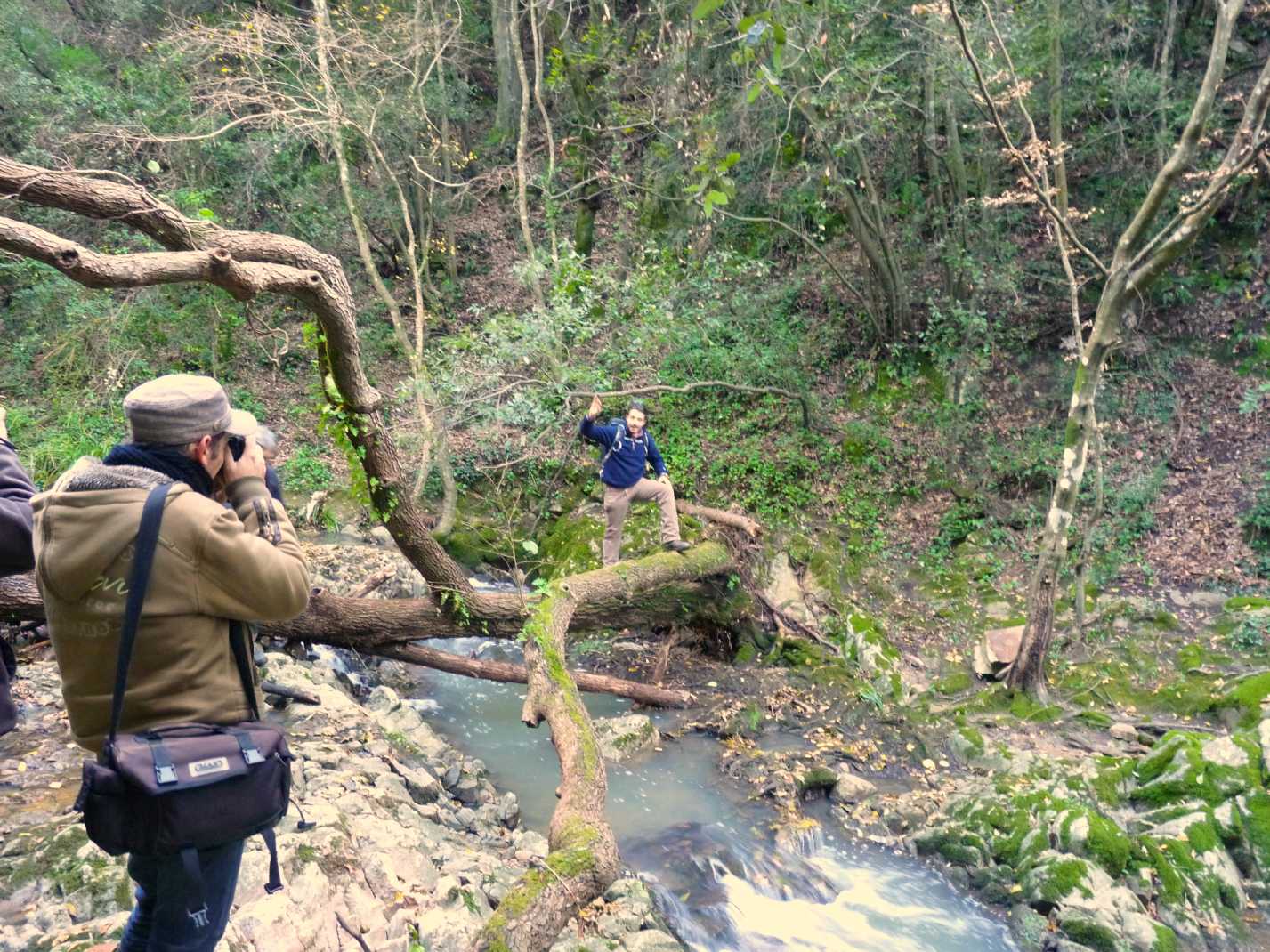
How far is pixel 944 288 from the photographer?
11.9 metres

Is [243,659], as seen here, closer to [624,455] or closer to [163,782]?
[163,782]

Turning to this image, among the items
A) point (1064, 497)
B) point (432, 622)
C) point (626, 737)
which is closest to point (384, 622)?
point (432, 622)

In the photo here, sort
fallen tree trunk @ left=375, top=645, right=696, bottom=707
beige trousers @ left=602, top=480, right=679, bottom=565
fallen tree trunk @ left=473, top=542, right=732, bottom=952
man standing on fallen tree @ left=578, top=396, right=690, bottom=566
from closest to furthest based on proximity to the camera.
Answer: fallen tree trunk @ left=473, top=542, right=732, bottom=952 < fallen tree trunk @ left=375, top=645, right=696, bottom=707 < man standing on fallen tree @ left=578, top=396, right=690, bottom=566 < beige trousers @ left=602, top=480, right=679, bottom=565

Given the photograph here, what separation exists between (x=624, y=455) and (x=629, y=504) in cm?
55

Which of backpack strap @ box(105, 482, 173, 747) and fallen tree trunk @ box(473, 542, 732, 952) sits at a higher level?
backpack strap @ box(105, 482, 173, 747)

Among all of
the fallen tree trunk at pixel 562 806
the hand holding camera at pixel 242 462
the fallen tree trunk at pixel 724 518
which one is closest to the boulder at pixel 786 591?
the fallen tree trunk at pixel 724 518

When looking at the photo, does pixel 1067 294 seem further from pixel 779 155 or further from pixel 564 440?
pixel 564 440

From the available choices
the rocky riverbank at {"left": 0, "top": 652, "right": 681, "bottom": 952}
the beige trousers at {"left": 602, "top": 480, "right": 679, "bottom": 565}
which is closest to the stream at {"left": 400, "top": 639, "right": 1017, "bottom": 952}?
the rocky riverbank at {"left": 0, "top": 652, "right": 681, "bottom": 952}

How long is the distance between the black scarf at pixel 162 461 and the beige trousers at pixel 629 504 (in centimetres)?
604

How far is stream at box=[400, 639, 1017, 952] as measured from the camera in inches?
205

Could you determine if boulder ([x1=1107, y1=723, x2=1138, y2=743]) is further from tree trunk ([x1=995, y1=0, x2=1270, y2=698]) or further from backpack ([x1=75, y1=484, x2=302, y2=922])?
backpack ([x1=75, y1=484, x2=302, y2=922])

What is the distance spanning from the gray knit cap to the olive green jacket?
0.45ft

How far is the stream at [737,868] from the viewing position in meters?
5.20

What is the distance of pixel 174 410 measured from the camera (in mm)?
2072
